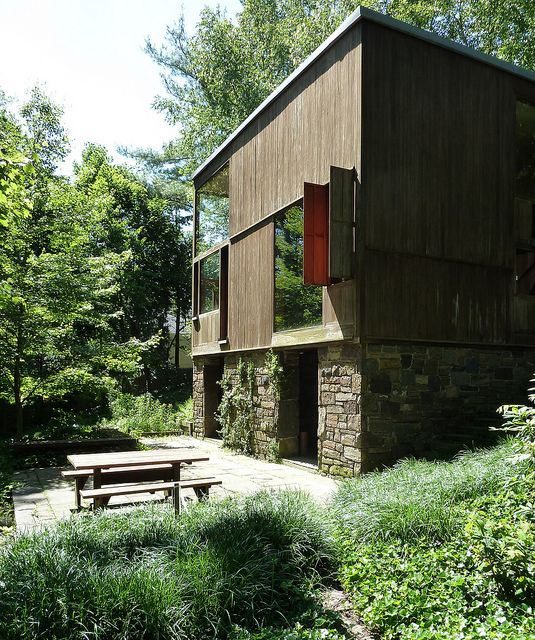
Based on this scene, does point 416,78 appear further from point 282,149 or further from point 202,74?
point 202,74

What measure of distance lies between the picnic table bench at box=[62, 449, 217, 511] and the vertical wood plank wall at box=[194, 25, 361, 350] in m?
2.98

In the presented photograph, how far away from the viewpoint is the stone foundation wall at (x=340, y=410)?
7266 millimetres

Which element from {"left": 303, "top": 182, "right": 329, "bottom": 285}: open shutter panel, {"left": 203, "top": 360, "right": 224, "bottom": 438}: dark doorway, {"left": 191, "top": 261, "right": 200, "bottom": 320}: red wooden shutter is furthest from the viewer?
{"left": 191, "top": 261, "right": 200, "bottom": 320}: red wooden shutter

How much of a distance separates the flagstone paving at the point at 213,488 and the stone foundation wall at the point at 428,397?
1016 millimetres

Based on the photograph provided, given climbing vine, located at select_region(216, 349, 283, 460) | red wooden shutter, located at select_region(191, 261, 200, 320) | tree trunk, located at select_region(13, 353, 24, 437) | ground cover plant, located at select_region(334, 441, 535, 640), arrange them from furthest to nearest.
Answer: red wooden shutter, located at select_region(191, 261, 200, 320) < climbing vine, located at select_region(216, 349, 283, 460) < tree trunk, located at select_region(13, 353, 24, 437) < ground cover plant, located at select_region(334, 441, 535, 640)

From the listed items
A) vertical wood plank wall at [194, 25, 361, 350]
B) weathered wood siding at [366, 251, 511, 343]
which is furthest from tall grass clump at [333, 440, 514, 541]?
vertical wood plank wall at [194, 25, 361, 350]

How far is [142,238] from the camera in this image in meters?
23.5

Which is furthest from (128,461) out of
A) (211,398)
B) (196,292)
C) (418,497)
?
(196,292)

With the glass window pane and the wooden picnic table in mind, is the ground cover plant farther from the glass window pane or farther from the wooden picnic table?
the glass window pane

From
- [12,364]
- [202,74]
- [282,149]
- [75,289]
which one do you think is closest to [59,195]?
[75,289]

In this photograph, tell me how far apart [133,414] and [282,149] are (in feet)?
28.7

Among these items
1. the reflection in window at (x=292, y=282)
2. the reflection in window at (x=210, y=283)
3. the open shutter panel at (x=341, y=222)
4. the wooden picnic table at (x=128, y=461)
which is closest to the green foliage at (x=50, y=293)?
the reflection in window at (x=210, y=283)

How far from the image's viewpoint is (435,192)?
7.98 meters

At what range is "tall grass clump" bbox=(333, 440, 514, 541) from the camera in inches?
167
